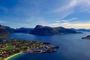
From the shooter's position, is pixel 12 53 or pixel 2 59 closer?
pixel 2 59

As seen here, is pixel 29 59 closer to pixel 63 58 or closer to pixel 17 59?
pixel 17 59

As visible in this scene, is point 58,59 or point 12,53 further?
point 12,53

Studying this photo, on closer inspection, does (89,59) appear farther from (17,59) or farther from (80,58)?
(17,59)

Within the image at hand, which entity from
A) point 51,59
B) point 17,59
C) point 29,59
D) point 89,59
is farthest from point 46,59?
point 89,59

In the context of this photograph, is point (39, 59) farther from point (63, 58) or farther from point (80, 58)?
point (80, 58)

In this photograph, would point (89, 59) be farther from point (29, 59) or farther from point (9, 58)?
point (9, 58)

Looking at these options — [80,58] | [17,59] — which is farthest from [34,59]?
[80,58]

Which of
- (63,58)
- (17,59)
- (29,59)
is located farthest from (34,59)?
A: (63,58)
